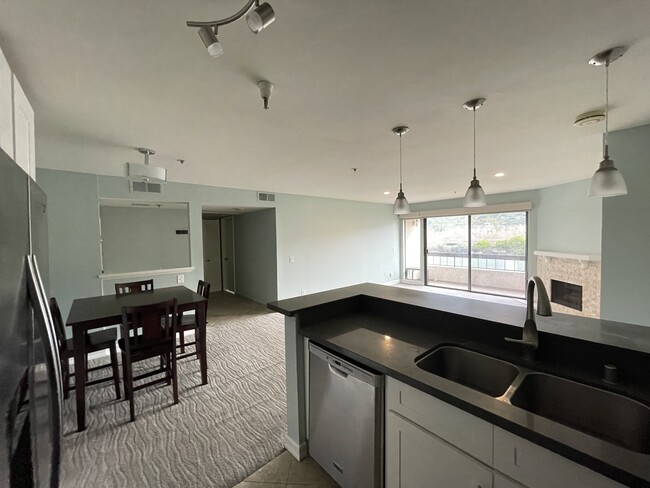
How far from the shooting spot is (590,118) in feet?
6.73

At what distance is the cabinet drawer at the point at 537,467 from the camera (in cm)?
81

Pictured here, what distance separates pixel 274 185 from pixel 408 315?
3424mm

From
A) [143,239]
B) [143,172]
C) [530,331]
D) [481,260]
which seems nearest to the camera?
[530,331]

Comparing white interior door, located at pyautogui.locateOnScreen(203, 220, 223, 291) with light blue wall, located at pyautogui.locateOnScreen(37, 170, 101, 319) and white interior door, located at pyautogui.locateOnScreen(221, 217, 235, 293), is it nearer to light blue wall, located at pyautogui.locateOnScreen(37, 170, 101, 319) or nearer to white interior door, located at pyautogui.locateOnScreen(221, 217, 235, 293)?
white interior door, located at pyautogui.locateOnScreen(221, 217, 235, 293)

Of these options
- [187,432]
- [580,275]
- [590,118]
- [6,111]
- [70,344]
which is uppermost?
[590,118]

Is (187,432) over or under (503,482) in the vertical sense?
under

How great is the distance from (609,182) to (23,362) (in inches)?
105

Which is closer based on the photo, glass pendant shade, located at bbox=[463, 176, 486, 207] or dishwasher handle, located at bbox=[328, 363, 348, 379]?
dishwasher handle, located at bbox=[328, 363, 348, 379]

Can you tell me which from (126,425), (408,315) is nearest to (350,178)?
(408,315)

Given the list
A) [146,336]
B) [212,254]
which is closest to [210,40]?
[146,336]

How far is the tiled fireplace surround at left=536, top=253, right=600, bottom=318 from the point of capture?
14.3 ft

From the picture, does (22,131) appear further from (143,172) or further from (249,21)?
(249,21)

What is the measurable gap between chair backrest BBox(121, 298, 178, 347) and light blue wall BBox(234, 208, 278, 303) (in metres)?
3.00

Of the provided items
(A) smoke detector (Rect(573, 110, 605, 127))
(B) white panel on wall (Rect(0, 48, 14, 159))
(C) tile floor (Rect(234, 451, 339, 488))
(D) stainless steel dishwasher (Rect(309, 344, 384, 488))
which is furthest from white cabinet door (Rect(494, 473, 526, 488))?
(A) smoke detector (Rect(573, 110, 605, 127))
